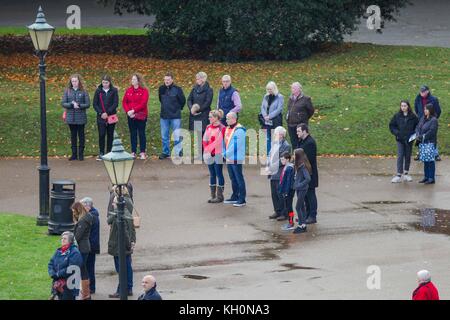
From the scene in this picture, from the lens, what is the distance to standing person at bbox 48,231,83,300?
1545 cm

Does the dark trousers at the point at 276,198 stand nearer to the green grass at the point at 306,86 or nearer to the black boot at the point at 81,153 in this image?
the green grass at the point at 306,86

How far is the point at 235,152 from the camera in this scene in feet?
68.4

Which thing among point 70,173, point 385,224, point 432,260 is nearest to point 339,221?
point 385,224

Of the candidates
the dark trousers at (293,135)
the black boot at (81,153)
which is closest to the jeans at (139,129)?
the black boot at (81,153)

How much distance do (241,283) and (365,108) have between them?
1174 centimetres

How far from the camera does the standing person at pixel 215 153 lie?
2120 centimetres

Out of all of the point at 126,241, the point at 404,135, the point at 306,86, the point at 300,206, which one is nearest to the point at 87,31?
the point at 306,86

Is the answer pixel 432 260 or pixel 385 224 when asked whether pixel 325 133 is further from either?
pixel 432 260

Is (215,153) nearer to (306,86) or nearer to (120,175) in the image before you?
(120,175)

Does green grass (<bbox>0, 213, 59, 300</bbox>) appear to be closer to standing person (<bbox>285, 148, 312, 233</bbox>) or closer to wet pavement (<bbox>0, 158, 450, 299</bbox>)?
wet pavement (<bbox>0, 158, 450, 299</bbox>)

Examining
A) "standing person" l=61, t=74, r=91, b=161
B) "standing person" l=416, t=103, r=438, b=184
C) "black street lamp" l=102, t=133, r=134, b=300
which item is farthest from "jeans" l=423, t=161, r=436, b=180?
"black street lamp" l=102, t=133, r=134, b=300

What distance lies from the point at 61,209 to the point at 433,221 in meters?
5.94

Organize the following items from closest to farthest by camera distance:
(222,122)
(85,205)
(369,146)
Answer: (85,205), (222,122), (369,146)

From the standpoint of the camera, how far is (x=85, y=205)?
16500 millimetres
